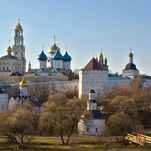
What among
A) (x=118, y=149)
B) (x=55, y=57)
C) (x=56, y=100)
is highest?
(x=55, y=57)

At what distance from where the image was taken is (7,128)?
158ft

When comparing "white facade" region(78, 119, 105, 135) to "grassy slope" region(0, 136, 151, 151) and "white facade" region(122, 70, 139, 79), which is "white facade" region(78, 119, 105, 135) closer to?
"grassy slope" region(0, 136, 151, 151)

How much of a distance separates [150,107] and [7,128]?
73.6 feet

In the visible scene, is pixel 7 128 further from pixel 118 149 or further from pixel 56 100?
pixel 56 100

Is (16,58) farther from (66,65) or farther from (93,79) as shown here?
(93,79)

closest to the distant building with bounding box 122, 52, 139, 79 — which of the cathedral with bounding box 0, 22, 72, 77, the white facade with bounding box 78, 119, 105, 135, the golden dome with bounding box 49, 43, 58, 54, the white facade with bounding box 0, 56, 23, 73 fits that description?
the cathedral with bounding box 0, 22, 72, 77

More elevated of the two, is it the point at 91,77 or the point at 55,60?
the point at 55,60

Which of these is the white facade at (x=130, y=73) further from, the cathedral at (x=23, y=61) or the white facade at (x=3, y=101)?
the white facade at (x=3, y=101)

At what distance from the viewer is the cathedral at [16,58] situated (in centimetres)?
11116

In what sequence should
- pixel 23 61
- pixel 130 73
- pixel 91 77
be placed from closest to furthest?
pixel 91 77 < pixel 130 73 < pixel 23 61

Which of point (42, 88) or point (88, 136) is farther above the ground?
point (42, 88)

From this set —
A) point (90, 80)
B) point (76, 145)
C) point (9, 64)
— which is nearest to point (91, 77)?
point (90, 80)

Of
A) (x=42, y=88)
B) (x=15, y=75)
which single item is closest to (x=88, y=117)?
(x=42, y=88)

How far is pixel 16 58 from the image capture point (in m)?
114
